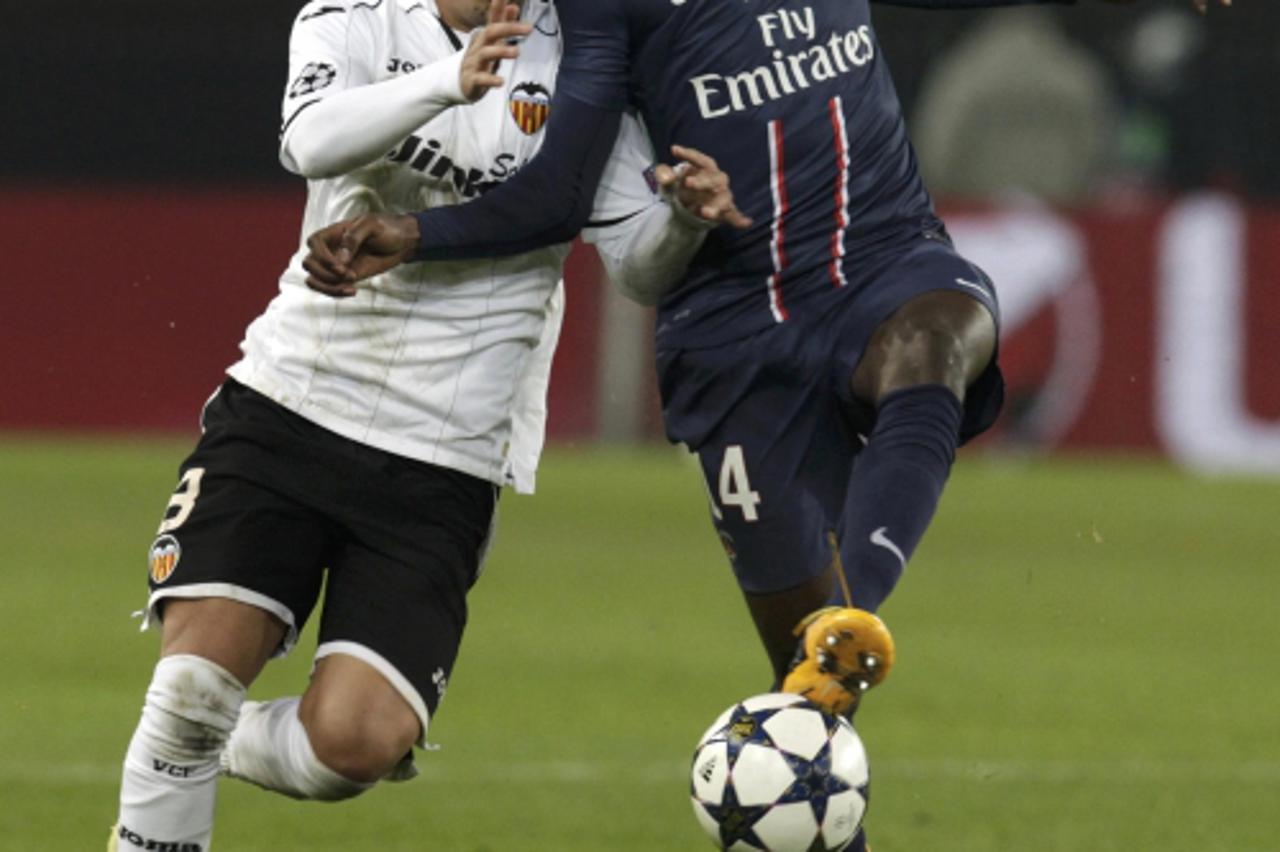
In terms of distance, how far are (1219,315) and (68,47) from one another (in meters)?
7.14

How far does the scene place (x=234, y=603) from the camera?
5152 millimetres

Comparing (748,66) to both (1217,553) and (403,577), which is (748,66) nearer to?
(403,577)

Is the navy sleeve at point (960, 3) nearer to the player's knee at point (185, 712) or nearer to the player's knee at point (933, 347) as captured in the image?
the player's knee at point (933, 347)

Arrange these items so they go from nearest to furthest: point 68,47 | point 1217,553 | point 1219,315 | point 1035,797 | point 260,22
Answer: point 1035,797, point 1217,553, point 1219,315, point 68,47, point 260,22

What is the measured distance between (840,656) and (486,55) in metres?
1.28

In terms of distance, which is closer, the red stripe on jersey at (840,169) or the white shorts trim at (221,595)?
the white shorts trim at (221,595)

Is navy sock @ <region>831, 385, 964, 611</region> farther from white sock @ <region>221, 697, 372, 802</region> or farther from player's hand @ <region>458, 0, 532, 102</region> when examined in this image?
white sock @ <region>221, 697, 372, 802</region>

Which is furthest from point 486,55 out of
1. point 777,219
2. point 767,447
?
point 767,447

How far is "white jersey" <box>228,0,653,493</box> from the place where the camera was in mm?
5359

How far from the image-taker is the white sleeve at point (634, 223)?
5586mm

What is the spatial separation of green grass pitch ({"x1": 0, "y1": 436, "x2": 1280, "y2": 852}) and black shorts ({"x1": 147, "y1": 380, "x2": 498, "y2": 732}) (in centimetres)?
117

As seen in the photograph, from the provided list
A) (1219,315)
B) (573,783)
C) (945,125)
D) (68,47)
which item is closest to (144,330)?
(68,47)

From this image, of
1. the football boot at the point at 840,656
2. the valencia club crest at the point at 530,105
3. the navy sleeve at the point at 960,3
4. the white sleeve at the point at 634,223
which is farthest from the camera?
the navy sleeve at the point at 960,3

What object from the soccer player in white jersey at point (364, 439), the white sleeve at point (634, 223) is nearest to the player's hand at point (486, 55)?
the soccer player in white jersey at point (364, 439)
